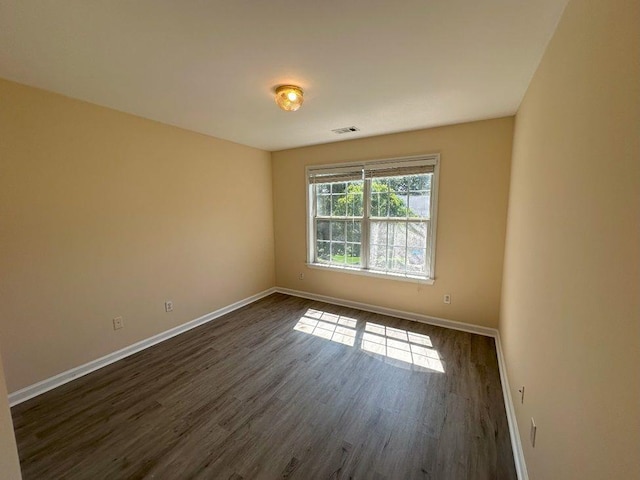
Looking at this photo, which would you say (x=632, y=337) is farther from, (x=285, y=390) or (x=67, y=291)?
(x=67, y=291)

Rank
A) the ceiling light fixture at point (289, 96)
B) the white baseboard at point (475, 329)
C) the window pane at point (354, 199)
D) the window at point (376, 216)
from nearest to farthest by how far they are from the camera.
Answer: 1. the white baseboard at point (475, 329)
2. the ceiling light fixture at point (289, 96)
3. the window at point (376, 216)
4. the window pane at point (354, 199)

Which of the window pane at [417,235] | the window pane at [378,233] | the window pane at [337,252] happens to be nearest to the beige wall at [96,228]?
the window pane at [337,252]

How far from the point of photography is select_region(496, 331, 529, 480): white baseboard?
1491 mm

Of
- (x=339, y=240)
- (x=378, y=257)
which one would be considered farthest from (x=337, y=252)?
(x=378, y=257)

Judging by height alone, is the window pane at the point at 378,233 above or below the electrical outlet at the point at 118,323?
above

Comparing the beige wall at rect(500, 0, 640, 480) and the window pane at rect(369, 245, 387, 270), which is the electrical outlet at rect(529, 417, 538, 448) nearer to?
the beige wall at rect(500, 0, 640, 480)

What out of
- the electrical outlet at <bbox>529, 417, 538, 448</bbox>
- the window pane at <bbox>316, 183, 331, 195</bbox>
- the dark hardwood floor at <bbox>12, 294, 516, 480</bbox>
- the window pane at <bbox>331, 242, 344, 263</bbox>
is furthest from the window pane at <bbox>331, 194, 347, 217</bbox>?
the electrical outlet at <bbox>529, 417, 538, 448</bbox>

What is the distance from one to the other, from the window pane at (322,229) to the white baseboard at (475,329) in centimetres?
95

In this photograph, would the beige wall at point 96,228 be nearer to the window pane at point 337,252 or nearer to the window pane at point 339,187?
the window pane at point 339,187

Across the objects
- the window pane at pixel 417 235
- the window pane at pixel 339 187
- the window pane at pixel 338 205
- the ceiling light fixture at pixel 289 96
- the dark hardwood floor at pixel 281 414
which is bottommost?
the dark hardwood floor at pixel 281 414

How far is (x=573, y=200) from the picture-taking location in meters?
1.04

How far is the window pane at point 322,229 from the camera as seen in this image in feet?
13.8

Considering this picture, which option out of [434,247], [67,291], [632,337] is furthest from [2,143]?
[434,247]

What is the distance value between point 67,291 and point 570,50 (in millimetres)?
3738
